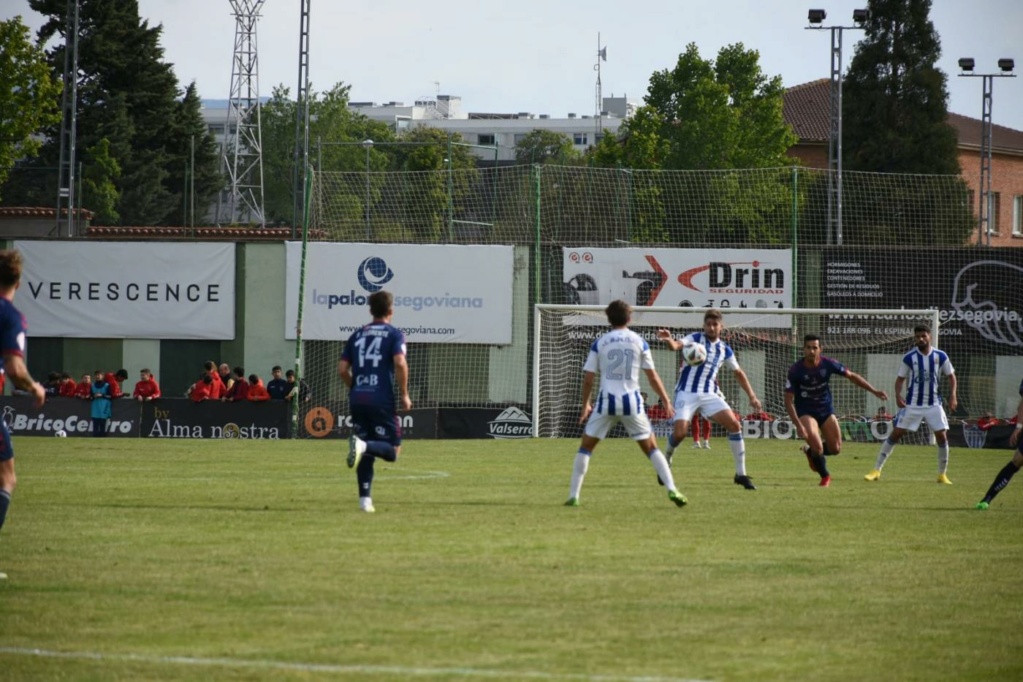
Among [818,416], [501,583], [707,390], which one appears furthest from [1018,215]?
[501,583]

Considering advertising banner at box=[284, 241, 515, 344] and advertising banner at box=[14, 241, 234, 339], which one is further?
advertising banner at box=[14, 241, 234, 339]

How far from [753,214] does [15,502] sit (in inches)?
1085

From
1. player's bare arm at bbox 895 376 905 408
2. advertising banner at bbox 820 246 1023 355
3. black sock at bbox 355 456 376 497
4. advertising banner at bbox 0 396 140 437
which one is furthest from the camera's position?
advertising banner at bbox 820 246 1023 355

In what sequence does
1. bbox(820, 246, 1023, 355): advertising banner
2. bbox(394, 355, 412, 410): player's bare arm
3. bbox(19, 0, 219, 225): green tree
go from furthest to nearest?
1. bbox(19, 0, 219, 225): green tree
2. bbox(820, 246, 1023, 355): advertising banner
3. bbox(394, 355, 412, 410): player's bare arm

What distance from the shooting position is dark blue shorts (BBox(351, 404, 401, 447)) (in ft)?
45.0

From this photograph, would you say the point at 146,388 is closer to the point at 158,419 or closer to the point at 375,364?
the point at 158,419

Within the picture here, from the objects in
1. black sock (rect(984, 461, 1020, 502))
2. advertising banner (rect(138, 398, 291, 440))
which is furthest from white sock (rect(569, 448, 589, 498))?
advertising banner (rect(138, 398, 291, 440))

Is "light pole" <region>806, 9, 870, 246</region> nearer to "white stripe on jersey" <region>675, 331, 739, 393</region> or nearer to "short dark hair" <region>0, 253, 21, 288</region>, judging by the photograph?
"white stripe on jersey" <region>675, 331, 739, 393</region>

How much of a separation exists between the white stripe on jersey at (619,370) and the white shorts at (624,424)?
0.05 m

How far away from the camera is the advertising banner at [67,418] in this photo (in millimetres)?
32812

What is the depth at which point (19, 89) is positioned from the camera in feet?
138

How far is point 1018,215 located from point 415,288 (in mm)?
40503

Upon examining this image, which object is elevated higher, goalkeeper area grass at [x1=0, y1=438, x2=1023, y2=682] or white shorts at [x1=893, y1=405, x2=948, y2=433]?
white shorts at [x1=893, y1=405, x2=948, y2=433]

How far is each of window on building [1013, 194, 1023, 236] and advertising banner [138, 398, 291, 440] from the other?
144 feet
